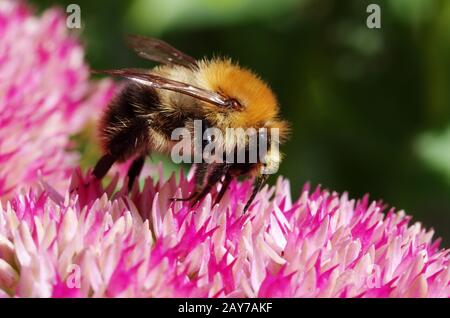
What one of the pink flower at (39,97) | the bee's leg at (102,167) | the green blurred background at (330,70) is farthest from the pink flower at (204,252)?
the green blurred background at (330,70)

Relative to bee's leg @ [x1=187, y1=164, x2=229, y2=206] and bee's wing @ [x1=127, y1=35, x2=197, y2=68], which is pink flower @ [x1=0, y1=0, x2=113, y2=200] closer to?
bee's wing @ [x1=127, y1=35, x2=197, y2=68]

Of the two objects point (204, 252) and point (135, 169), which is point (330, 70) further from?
point (204, 252)

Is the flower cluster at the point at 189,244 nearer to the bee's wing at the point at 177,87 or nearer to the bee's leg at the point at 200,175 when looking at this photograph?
the bee's leg at the point at 200,175

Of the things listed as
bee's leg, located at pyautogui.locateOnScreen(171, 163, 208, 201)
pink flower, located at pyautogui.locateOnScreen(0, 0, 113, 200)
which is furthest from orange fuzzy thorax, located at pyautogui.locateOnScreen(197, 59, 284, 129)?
pink flower, located at pyautogui.locateOnScreen(0, 0, 113, 200)

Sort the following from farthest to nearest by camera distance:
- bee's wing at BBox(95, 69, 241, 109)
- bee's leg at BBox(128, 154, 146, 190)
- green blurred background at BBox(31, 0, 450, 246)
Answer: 1. green blurred background at BBox(31, 0, 450, 246)
2. bee's leg at BBox(128, 154, 146, 190)
3. bee's wing at BBox(95, 69, 241, 109)

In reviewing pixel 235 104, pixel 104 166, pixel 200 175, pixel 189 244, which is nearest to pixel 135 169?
pixel 104 166
